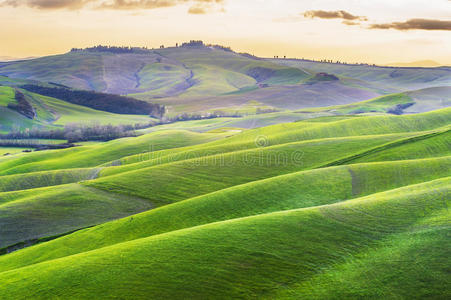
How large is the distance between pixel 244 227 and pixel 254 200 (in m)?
18.1

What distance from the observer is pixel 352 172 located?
186 ft

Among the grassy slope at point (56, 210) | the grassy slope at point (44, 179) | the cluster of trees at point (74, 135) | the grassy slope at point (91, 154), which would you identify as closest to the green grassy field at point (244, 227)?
the grassy slope at point (56, 210)

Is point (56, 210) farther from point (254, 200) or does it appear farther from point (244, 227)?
point (244, 227)

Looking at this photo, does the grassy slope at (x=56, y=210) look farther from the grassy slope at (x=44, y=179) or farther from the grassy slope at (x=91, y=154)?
the grassy slope at (x=91, y=154)

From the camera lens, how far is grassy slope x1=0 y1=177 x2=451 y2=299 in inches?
933

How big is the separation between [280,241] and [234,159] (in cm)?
4656

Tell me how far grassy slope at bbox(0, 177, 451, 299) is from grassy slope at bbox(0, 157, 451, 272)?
40.9ft

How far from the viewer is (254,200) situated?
49.0 metres

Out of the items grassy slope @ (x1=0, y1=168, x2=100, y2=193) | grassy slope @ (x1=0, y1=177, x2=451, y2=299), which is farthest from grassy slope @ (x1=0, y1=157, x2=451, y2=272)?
grassy slope @ (x1=0, y1=168, x2=100, y2=193)

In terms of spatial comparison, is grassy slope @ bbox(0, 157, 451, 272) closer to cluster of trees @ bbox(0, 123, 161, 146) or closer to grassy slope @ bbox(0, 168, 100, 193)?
grassy slope @ bbox(0, 168, 100, 193)

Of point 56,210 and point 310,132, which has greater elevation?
point 310,132

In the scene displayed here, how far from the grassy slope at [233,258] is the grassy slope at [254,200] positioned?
1246 cm

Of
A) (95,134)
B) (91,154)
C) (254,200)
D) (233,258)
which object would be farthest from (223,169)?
(95,134)

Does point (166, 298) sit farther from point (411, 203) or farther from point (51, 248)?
point (51, 248)
